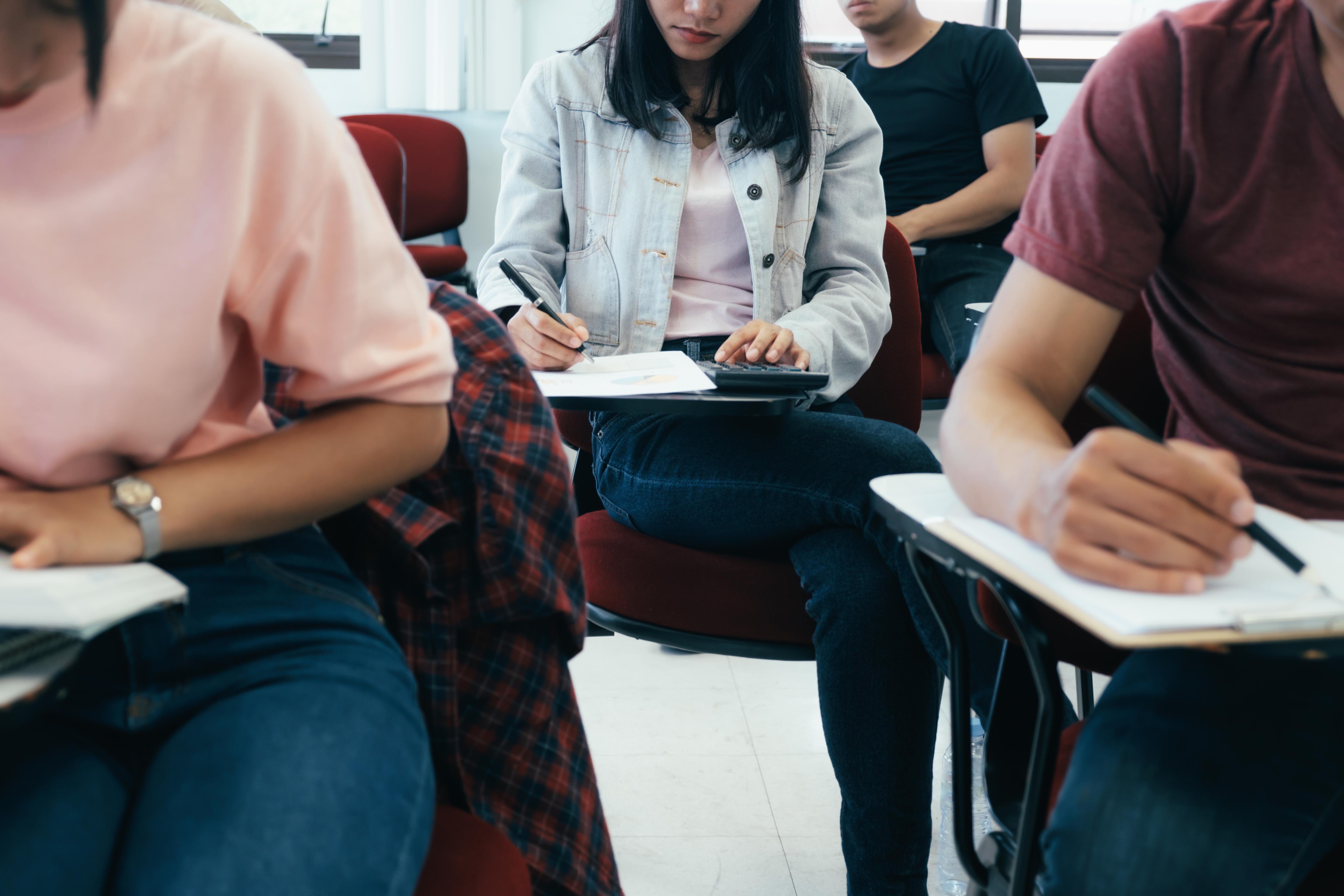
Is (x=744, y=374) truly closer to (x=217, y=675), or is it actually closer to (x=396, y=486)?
(x=396, y=486)

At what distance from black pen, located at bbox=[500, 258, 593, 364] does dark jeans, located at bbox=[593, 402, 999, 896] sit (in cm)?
18

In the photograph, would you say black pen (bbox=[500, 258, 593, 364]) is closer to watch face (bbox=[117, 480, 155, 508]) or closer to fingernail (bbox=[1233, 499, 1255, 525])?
watch face (bbox=[117, 480, 155, 508])

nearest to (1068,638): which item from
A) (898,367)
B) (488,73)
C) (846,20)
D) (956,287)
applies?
(898,367)

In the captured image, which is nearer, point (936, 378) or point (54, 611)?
point (54, 611)

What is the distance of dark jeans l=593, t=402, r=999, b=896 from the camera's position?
1.12 m

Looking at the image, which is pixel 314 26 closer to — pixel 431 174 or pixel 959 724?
pixel 431 174

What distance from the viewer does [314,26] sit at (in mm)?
4051

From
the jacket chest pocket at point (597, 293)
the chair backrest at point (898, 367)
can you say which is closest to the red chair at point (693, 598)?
the jacket chest pocket at point (597, 293)

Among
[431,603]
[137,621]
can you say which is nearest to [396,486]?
[431,603]

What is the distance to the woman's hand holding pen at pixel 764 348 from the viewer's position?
1.30m

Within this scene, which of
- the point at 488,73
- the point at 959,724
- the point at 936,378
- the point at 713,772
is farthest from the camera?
the point at 488,73

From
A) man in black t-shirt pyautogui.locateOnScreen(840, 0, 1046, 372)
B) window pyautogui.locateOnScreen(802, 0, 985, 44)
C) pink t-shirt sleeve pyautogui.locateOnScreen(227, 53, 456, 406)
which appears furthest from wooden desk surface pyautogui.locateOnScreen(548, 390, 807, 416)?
window pyautogui.locateOnScreen(802, 0, 985, 44)

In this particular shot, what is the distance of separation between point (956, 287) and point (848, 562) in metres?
1.51

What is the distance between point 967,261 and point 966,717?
192cm
